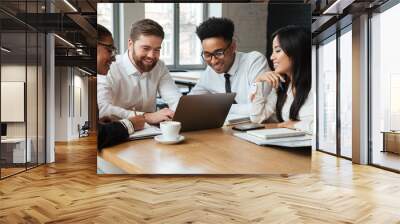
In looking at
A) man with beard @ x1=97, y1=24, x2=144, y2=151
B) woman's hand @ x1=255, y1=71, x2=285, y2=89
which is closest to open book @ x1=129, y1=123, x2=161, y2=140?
man with beard @ x1=97, y1=24, x2=144, y2=151

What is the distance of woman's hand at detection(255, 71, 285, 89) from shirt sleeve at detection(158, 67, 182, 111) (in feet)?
3.41

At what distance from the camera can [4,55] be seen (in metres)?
5.15

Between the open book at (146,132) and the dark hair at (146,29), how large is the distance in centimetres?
111

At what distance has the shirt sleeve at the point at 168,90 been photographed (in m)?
4.57

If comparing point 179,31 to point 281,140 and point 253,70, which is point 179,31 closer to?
point 253,70

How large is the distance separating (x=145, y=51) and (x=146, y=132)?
991 mm

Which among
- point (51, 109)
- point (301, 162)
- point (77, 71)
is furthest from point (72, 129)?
point (301, 162)

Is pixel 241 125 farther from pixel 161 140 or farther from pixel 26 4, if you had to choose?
pixel 26 4

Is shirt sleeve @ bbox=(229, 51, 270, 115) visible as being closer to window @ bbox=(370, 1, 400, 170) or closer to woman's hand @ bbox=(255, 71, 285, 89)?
woman's hand @ bbox=(255, 71, 285, 89)

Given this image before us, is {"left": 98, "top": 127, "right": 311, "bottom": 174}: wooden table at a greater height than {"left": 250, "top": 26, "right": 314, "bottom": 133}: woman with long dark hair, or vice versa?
{"left": 250, "top": 26, "right": 314, "bottom": 133}: woman with long dark hair

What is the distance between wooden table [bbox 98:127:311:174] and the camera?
14.3 feet

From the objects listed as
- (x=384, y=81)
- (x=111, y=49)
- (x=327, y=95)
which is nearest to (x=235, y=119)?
(x=111, y=49)

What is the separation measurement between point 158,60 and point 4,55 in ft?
7.40

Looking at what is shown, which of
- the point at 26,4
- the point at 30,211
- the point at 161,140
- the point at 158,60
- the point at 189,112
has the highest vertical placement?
the point at 26,4
